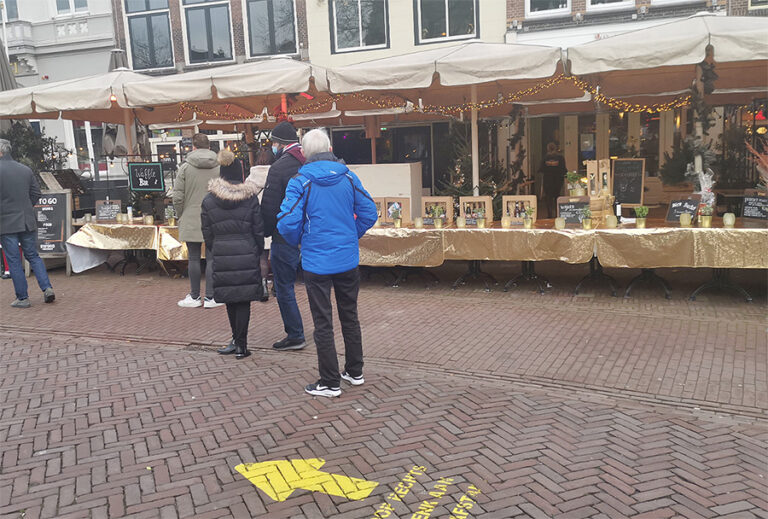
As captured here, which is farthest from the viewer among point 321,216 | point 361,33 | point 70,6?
point 70,6

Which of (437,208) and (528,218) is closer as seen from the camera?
(528,218)

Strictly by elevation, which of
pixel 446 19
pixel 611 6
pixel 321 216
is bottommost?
pixel 321 216

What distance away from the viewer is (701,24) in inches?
255

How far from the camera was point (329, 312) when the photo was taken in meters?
4.45

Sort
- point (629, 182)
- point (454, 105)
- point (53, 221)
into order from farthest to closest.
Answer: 1. point (454, 105)
2. point (53, 221)
3. point (629, 182)

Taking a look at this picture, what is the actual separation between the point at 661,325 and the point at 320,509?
159 inches

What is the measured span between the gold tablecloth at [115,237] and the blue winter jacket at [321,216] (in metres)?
5.12

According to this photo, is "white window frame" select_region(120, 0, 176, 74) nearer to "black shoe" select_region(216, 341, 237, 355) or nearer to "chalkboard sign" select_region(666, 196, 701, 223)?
"black shoe" select_region(216, 341, 237, 355)

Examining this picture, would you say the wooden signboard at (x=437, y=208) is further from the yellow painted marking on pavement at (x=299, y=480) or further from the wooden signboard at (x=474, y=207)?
the yellow painted marking on pavement at (x=299, y=480)

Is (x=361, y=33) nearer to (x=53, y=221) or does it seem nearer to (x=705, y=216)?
(x=53, y=221)

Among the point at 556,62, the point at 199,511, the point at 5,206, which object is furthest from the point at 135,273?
the point at 199,511

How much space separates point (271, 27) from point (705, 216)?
1357cm

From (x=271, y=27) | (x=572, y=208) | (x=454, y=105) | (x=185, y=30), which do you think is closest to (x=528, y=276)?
(x=572, y=208)

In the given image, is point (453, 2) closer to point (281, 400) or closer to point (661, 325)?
point (661, 325)
